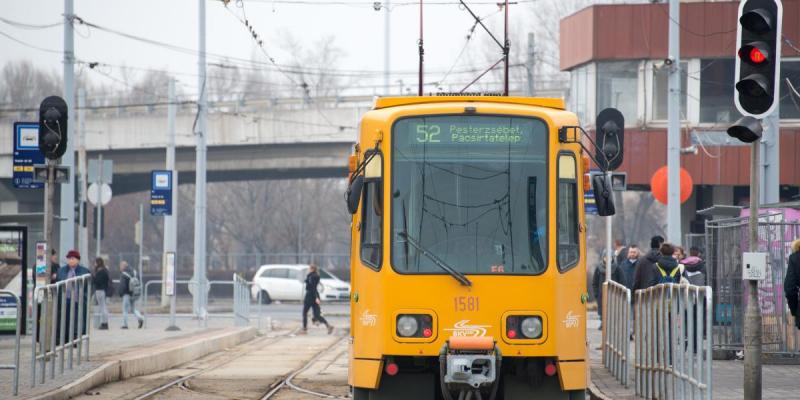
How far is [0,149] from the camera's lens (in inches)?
2093

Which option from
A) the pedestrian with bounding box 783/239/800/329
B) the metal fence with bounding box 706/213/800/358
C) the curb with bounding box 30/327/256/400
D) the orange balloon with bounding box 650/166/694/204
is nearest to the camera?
the pedestrian with bounding box 783/239/800/329

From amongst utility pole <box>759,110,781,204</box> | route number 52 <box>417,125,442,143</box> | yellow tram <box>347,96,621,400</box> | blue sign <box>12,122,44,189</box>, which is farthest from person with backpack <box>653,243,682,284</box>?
blue sign <box>12,122,44,189</box>

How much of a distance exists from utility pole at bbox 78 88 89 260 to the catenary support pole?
80.1 ft

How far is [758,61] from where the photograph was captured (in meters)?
11.9

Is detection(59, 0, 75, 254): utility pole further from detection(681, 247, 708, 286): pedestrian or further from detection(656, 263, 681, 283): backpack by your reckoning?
detection(656, 263, 681, 283): backpack

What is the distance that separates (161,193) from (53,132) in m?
13.5

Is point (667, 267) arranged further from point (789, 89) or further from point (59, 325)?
point (789, 89)

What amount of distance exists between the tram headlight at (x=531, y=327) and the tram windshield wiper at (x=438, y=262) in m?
0.60

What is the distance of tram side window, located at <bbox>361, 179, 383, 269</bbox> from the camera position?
41.7 feet

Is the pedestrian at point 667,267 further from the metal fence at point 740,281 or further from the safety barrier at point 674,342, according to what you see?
the safety barrier at point 674,342

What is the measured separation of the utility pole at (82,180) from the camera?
35.0 meters

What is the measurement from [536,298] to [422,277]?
103 centimetres

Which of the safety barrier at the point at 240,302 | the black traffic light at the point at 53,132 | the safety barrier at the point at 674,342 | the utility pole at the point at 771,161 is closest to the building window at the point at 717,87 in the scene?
the utility pole at the point at 771,161

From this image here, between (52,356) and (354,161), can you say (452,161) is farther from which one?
(52,356)
